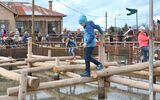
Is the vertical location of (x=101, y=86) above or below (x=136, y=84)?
below

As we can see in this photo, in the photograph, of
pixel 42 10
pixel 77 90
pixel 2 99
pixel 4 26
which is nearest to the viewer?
pixel 2 99

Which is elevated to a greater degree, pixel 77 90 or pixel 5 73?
pixel 5 73

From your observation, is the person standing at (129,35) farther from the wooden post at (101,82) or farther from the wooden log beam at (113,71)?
the wooden post at (101,82)

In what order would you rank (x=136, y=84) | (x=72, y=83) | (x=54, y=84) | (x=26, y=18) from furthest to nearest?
1. (x=26, y=18)
2. (x=72, y=83)
3. (x=136, y=84)
4. (x=54, y=84)

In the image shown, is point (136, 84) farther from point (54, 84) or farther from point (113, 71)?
point (54, 84)

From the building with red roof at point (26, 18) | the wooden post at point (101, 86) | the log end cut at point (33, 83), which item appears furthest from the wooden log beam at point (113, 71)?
the building with red roof at point (26, 18)

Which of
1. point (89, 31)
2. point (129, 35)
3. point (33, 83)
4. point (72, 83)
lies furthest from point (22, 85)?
point (129, 35)

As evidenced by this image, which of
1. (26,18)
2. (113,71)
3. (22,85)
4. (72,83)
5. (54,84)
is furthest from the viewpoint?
(26,18)

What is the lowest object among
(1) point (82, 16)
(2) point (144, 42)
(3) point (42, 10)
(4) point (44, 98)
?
(4) point (44, 98)

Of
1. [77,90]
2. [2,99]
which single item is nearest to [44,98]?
[77,90]

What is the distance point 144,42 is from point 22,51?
11169mm

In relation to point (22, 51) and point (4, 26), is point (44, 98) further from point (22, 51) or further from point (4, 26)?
point (4, 26)

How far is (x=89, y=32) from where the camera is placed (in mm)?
6227

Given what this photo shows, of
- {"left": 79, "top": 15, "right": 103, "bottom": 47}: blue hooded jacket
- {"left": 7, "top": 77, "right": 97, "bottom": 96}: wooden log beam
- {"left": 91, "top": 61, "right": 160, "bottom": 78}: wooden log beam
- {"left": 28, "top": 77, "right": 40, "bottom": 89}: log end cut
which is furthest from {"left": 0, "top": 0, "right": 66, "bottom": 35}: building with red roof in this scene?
{"left": 28, "top": 77, "right": 40, "bottom": 89}: log end cut
